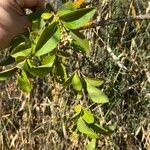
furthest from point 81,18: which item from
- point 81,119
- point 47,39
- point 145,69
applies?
point 145,69

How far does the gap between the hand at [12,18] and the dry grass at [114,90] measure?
2.63 ft

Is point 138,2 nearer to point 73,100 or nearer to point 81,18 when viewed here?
point 73,100

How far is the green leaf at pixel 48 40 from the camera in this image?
62 cm

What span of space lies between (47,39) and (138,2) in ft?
3.11

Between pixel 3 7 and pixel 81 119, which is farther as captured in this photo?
pixel 81 119

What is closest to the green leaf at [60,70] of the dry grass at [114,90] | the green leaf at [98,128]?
the green leaf at [98,128]

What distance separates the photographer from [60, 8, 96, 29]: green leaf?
0.63m

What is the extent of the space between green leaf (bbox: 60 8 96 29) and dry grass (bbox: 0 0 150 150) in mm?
805

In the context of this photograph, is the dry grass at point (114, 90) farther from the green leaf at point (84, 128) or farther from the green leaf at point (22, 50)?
the green leaf at point (22, 50)

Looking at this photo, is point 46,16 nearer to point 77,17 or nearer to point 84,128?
point 77,17

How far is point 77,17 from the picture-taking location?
63cm

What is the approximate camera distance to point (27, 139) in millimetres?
1779

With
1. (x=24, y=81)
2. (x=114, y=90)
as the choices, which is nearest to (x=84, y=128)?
(x=24, y=81)

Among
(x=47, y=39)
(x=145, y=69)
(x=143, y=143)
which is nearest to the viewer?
(x=47, y=39)
